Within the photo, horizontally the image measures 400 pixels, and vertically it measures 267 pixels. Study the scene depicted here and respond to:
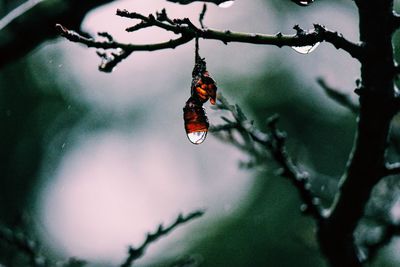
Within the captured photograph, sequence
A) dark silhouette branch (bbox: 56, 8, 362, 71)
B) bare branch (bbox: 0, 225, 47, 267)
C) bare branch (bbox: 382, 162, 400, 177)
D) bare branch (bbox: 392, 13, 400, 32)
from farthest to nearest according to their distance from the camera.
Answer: bare branch (bbox: 0, 225, 47, 267) → bare branch (bbox: 382, 162, 400, 177) → bare branch (bbox: 392, 13, 400, 32) → dark silhouette branch (bbox: 56, 8, 362, 71)

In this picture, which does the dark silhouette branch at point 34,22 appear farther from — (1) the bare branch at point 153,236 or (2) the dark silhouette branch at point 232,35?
(1) the bare branch at point 153,236

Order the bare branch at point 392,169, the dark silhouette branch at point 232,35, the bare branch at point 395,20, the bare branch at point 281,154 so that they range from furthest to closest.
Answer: the bare branch at point 281,154
the bare branch at point 392,169
the bare branch at point 395,20
the dark silhouette branch at point 232,35

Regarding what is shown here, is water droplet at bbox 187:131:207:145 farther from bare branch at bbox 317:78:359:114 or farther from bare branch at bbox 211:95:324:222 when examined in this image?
bare branch at bbox 317:78:359:114

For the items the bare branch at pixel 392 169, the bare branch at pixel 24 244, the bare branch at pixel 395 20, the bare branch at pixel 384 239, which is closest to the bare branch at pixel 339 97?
the bare branch at pixel 384 239

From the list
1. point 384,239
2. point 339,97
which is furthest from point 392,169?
point 339,97

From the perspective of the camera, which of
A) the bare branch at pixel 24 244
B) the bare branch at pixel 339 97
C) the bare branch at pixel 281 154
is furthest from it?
the bare branch at pixel 339 97

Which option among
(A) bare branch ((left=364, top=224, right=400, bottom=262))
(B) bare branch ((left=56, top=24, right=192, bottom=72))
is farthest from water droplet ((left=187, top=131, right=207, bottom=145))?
(A) bare branch ((left=364, top=224, right=400, bottom=262))

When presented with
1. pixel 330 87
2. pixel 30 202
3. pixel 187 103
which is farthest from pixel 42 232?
pixel 187 103
